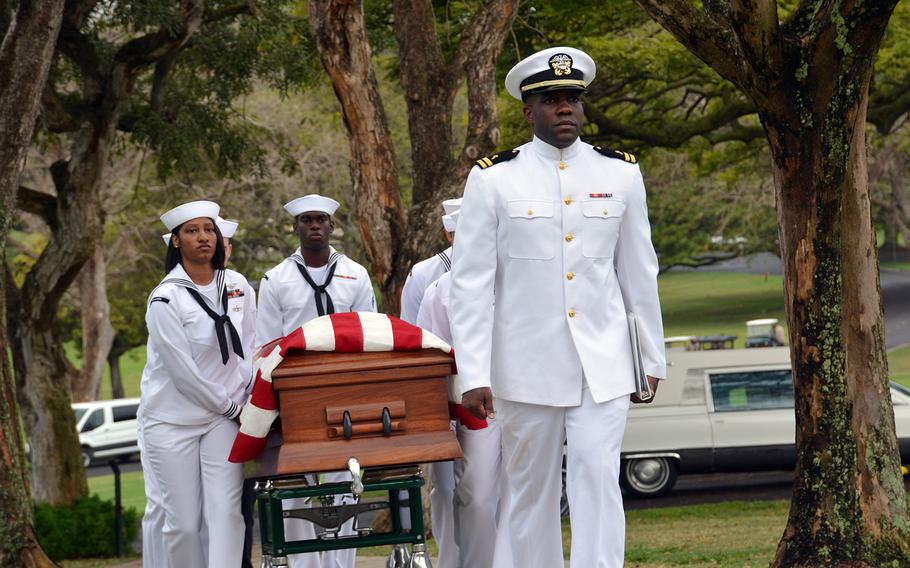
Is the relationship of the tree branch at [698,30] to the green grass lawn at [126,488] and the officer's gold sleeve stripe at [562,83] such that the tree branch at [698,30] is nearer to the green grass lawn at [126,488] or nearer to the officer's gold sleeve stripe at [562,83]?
the officer's gold sleeve stripe at [562,83]

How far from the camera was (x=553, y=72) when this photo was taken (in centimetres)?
541

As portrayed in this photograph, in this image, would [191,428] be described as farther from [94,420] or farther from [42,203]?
[94,420]

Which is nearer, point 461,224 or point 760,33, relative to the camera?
point 461,224

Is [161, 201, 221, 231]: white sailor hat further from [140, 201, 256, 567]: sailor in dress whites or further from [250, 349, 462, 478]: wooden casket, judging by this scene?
[250, 349, 462, 478]: wooden casket

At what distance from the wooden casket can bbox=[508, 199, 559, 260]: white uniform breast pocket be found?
22.6 inches

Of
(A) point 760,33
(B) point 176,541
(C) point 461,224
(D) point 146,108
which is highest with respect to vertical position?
(D) point 146,108

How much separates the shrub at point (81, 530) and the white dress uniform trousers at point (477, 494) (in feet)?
30.6

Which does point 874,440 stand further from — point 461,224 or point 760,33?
point 461,224

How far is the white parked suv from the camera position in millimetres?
34875

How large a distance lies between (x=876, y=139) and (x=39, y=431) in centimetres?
1489

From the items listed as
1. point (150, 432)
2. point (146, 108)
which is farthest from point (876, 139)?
point (150, 432)

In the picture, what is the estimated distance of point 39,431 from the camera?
16.4 meters

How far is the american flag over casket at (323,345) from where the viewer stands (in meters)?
5.42

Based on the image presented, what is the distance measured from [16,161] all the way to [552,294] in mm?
5127
